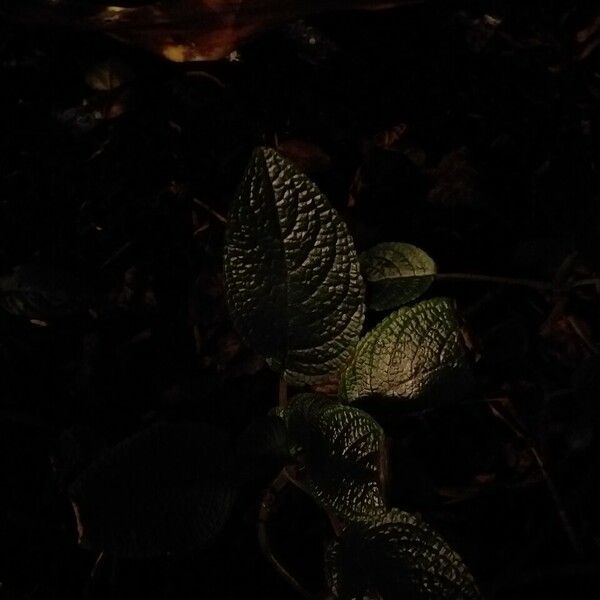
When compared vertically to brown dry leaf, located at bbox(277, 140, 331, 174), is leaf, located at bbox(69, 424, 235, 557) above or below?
below

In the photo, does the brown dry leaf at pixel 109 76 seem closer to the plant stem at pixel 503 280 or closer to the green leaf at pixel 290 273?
the green leaf at pixel 290 273

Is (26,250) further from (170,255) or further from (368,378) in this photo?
(368,378)

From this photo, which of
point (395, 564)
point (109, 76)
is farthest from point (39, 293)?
point (395, 564)

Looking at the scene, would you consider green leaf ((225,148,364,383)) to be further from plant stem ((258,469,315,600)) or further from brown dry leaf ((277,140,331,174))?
brown dry leaf ((277,140,331,174))

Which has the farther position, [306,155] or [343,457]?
[306,155]

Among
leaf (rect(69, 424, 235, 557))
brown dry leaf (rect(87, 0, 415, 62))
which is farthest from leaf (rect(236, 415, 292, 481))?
brown dry leaf (rect(87, 0, 415, 62))

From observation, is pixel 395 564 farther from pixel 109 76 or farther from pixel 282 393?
pixel 109 76
